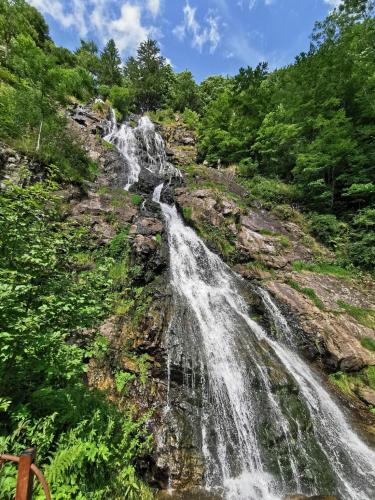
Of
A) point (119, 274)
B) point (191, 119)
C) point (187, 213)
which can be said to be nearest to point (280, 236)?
point (187, 213)

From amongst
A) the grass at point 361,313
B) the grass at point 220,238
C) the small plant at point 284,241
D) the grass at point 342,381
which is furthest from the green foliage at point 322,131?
the grass at point 342,381

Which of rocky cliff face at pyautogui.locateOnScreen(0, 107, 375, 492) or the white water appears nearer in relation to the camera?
the white water

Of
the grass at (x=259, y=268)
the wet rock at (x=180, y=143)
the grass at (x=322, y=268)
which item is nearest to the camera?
the grass at (x=259, y=268)

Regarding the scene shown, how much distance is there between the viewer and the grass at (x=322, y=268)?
12398 mm

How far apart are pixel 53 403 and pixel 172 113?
3670 cm

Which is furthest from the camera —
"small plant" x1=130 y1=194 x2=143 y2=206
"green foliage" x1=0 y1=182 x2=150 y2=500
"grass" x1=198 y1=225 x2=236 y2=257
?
"small plant" x1=130 y1=194 x2=143 y2=206

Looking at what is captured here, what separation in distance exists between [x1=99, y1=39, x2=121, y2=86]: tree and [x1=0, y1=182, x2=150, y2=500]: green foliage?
38089mm

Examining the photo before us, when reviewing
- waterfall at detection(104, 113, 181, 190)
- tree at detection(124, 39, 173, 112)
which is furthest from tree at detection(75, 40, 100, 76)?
waterfall at detection(104, 113, 181, 190)

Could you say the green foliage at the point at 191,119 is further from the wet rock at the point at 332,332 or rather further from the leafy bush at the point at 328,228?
the wet rock at the point at 332,332

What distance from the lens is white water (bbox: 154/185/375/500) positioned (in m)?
5.57

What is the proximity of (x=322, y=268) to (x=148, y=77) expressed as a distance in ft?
123

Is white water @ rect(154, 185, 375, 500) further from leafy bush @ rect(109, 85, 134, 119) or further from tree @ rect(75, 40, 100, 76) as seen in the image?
tree @ rect(75, 40, 100, 76)

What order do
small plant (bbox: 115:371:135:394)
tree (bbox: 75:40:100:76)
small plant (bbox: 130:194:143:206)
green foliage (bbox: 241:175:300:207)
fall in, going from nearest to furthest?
small plant (bbox: 115:371:135:394)
small plant (bbox: 130:194:143:206)
green foliage (bbox: 241:175:300:207)
tree (bbox: 75:40:100:76)

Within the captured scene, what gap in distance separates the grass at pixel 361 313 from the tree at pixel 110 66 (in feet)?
126
